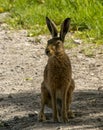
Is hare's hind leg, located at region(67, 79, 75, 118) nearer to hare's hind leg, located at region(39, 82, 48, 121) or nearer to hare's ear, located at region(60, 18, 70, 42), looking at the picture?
hare's hind leg, located at region(39, 82, 48, 121)

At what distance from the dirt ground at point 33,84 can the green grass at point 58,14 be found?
377 millimetres

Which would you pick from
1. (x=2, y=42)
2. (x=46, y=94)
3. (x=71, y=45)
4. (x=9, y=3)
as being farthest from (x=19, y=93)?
(x=9, y=3)

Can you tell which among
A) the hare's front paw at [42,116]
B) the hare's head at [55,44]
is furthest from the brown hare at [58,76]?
the hare's front paw at [42,116]

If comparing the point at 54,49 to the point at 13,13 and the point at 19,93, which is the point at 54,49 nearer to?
the point at 19,93

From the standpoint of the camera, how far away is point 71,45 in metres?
11.2

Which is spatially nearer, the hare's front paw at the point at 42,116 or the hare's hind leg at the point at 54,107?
the hare's hind leg at the point at 54,107

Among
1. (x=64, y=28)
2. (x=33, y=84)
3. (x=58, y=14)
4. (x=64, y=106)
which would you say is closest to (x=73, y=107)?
(x=64, y=106)

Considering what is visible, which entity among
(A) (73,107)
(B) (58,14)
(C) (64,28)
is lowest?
(A) (73,107)

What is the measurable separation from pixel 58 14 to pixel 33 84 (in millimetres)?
3946

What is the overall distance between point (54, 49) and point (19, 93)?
2.17 m

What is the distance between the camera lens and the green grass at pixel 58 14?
12.0 metres

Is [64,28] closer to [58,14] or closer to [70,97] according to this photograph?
[70,97]

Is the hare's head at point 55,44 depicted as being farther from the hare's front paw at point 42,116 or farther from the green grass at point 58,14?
the green grass at point 58,14

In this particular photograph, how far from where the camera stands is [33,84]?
30.3 feet
